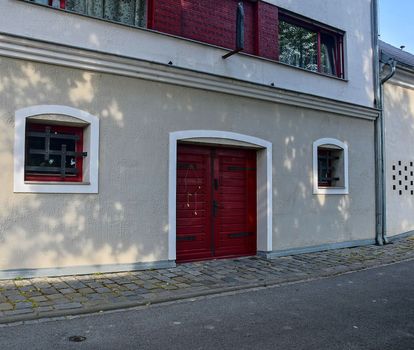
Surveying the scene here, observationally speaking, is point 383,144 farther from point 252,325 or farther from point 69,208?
point 69,208

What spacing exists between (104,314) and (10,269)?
205 cm

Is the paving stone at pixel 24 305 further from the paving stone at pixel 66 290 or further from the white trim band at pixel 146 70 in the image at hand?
the white trim band at pixel 146 70

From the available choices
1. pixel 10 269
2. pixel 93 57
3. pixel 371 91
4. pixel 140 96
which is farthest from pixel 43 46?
pixel 371 91

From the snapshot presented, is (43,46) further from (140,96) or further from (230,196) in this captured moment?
(230,196)

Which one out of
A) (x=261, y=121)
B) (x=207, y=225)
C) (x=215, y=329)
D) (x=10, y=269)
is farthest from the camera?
(x=261, y=121)

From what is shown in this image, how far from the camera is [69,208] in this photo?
697 centimetres

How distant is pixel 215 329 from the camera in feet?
15.9

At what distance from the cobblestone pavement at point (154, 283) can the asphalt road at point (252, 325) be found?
0.29 metres

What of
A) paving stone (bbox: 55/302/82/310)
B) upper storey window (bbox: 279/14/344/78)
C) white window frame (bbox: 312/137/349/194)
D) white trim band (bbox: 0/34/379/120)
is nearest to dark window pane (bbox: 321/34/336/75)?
upper storey window (bbox: 279/14/344/78)

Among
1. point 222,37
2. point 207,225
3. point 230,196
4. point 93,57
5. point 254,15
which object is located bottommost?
point 207,225

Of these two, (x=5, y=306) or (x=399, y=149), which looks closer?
(x=5, y=306)

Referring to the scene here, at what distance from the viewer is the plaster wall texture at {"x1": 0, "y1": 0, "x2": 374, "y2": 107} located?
681 cm

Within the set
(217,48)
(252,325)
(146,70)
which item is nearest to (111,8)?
(146,70)

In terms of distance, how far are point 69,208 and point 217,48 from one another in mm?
4307
